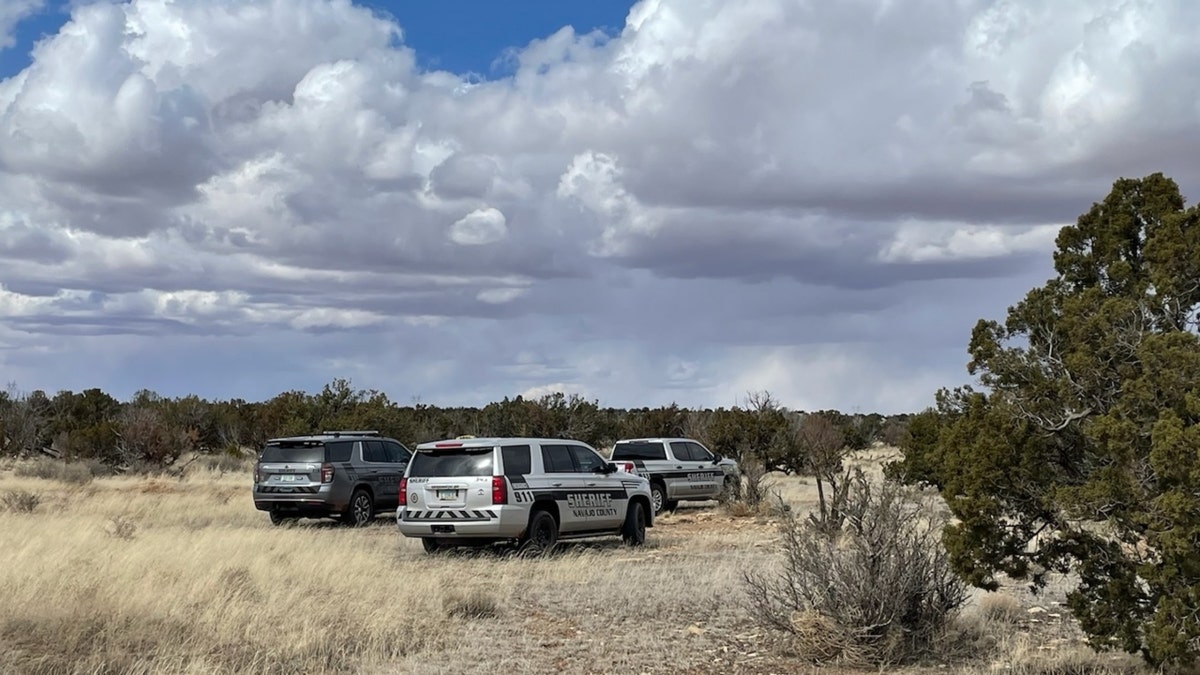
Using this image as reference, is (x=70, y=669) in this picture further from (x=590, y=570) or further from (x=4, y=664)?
(x=590, y=570)

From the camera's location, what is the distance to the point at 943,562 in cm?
963

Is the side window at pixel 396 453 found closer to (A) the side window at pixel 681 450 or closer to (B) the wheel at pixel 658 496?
(B) the wheel at pixel 658 496

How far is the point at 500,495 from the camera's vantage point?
1567 cm

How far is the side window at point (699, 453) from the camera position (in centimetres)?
2503

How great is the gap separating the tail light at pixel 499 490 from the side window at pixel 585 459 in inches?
74.1

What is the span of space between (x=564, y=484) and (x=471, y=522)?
1652 mm

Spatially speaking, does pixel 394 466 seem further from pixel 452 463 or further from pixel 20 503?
pixel 20 503

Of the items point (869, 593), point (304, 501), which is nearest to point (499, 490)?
point (304, 501)

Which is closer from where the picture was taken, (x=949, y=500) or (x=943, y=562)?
(x=949, y=500)

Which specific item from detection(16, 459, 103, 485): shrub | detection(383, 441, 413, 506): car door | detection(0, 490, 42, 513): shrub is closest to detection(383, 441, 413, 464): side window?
detection(383, 441, 413, 506): car door

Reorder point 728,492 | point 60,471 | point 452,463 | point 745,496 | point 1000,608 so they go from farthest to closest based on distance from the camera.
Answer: point 60,471
point 728,492
point 745,496
point 452,463
point 1000,608

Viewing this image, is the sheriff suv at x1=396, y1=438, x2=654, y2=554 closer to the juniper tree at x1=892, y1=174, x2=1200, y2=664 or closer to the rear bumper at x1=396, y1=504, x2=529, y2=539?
the rear bumper at x1=396, y1=504, x2=529, y2=539

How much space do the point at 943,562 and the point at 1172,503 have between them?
9.55 ft

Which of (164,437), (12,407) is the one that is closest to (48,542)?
(164,437)
